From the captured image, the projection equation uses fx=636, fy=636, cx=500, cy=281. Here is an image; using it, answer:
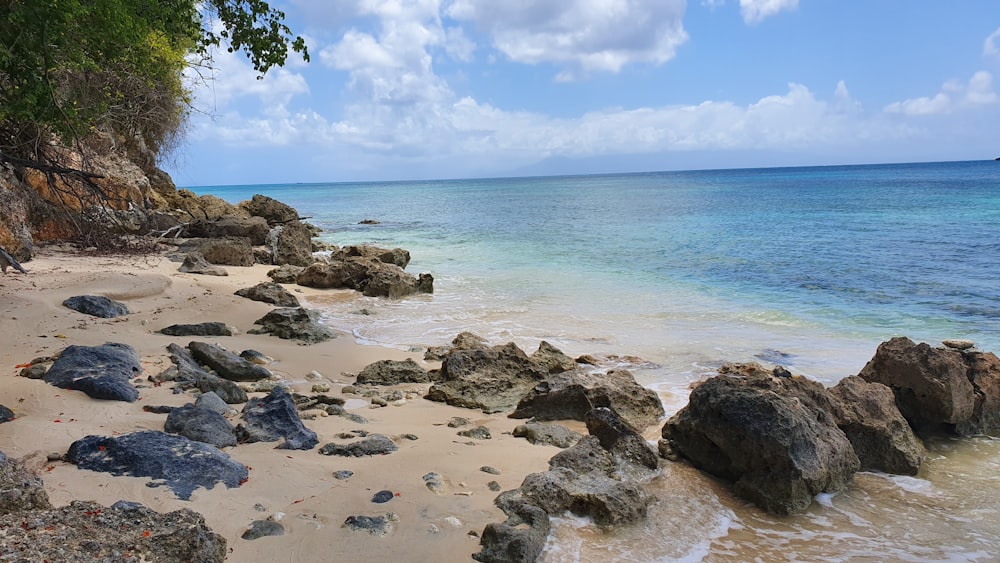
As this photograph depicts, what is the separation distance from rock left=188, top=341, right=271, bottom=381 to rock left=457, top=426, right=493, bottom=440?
2600 millimetres

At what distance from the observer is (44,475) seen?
369cm

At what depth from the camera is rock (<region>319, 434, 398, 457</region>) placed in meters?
4.85

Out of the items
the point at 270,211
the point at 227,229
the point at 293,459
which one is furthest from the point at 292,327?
the point at 270,211

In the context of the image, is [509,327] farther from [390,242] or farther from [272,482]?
[390,242]

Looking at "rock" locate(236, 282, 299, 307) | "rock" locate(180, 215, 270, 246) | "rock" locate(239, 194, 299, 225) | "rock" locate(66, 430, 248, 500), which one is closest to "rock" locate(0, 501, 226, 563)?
"rock" locate(66, 430, 248, 500)

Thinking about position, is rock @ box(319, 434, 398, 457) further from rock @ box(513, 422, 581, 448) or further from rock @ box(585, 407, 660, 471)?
rock @ box(585, 407, 660, 471)

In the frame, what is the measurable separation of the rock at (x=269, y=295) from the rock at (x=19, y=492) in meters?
8.42

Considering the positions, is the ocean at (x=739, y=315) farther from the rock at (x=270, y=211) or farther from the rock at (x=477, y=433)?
the rock at (x=270, y=211)

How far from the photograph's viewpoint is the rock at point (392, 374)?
743 centimetres

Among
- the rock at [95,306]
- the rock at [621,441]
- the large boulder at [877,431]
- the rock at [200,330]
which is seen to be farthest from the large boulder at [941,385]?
the rock at [95,306]

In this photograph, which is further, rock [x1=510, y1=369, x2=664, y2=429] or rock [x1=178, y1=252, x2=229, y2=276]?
rock [x1=178, y1=252, x2=229, y2=276]

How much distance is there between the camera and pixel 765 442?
4.93 metres

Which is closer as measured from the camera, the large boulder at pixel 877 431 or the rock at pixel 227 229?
the large boulder at pixel 877 431

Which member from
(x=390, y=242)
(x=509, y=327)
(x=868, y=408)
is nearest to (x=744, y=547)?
(x=868, y=408)
